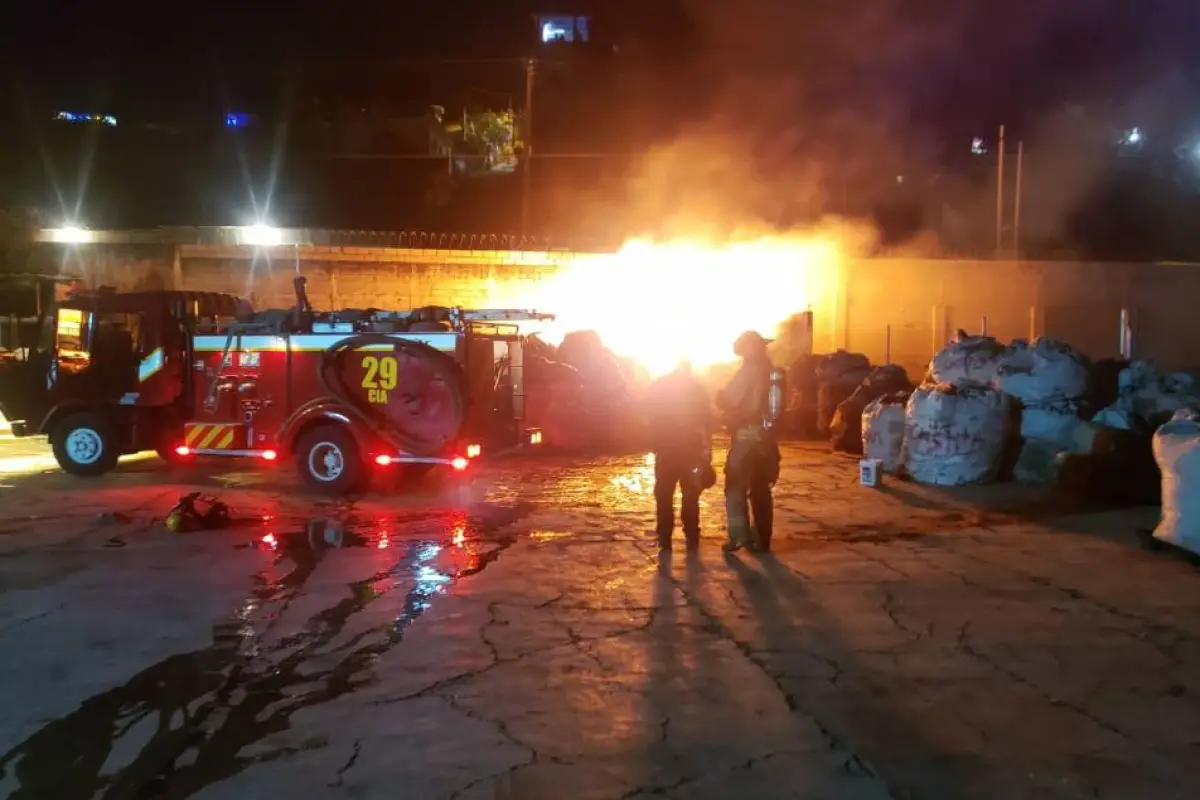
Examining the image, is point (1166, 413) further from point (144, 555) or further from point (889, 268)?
point (144, 555)

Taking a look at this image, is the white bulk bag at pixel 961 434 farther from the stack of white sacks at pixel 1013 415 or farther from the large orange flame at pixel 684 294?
the large orange flame at pixel 684 294

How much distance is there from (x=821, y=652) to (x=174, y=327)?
28.5 ft

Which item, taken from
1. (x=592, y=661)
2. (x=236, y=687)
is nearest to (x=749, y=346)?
(x=592, y=661)

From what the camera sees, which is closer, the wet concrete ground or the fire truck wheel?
the wet concrete ground

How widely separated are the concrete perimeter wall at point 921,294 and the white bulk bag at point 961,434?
25.5ft

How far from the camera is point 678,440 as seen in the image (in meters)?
7.36

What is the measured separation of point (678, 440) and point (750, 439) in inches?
21.1

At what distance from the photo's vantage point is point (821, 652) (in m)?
5.21

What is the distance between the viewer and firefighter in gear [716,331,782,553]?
7332mm

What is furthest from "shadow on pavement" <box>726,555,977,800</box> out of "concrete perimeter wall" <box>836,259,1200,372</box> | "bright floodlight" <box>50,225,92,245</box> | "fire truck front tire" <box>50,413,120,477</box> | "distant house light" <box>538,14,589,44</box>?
"distant house light" <box>538,14,589,44</box>

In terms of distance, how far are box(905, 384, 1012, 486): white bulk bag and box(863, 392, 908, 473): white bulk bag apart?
48 centimetres

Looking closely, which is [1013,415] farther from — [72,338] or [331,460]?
[72,338]

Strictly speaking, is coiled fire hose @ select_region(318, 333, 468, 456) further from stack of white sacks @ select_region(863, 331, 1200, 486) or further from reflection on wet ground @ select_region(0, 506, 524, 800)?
stack of white sacks @ select_region(863, 331, 1200, 486)

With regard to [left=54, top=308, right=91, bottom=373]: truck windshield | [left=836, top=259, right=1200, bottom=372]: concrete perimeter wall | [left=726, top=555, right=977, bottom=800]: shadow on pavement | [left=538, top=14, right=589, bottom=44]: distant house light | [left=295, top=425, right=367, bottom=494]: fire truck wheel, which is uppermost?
[left=538, top=14, right=589, bottom=44]: distant house light
